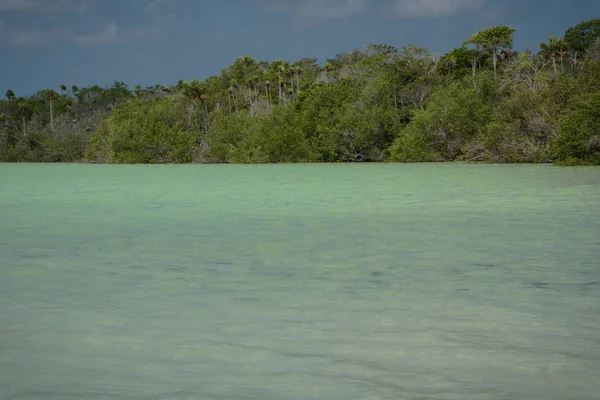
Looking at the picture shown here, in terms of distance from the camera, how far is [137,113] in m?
50.8

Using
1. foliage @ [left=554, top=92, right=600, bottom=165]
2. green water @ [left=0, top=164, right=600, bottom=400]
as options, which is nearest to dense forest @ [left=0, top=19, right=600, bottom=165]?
foliage @ [left=554, top=92, right=600, bottom=165]

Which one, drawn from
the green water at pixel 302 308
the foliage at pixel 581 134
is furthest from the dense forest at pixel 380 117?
the green water at pixel 302 308

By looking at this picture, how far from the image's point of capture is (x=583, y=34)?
5834 cm

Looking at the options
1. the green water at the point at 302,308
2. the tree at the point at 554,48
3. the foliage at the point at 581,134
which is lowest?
the green water at the point at 302,308

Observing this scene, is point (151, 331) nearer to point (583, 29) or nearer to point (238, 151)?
point (238, 151)

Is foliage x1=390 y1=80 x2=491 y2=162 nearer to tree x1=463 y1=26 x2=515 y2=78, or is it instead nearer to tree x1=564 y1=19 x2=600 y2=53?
tree x1=463 y1=26 x2=515 y2=78

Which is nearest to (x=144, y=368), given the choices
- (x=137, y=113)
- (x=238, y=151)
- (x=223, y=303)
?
(x=223, y=303)

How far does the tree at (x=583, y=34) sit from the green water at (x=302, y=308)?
50.7m

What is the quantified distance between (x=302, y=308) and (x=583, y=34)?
59.1m

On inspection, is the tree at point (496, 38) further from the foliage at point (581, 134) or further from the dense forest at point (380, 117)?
the foliage at point (581, 134)

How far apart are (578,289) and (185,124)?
4788 cm

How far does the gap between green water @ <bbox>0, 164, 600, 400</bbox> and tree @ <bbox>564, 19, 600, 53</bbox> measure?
50.7 meters

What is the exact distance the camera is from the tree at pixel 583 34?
56469 millimetres

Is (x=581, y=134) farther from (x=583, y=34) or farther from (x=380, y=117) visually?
(x=583, y=34)
